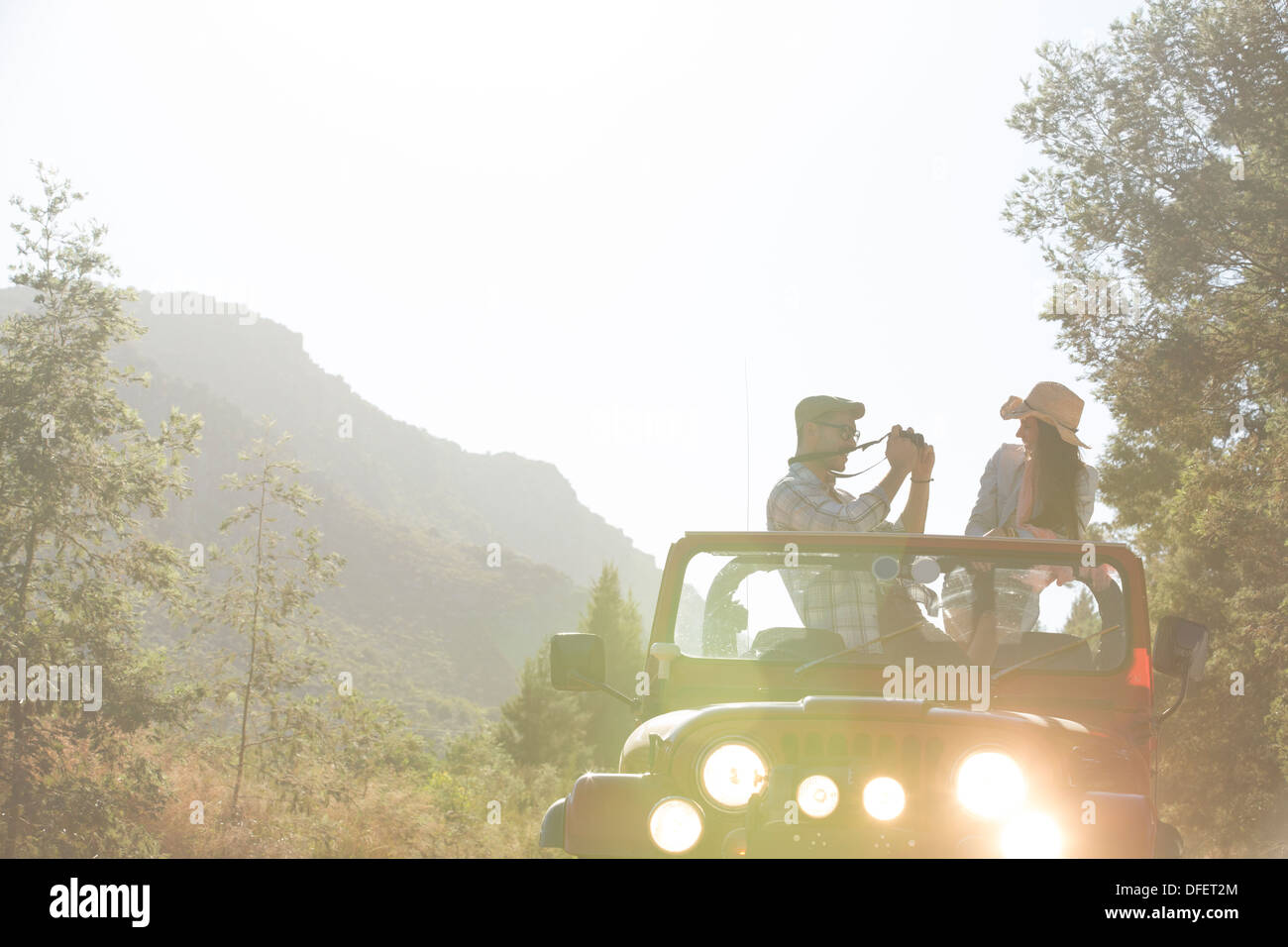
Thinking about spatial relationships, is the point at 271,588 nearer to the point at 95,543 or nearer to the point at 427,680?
the point at 95,543

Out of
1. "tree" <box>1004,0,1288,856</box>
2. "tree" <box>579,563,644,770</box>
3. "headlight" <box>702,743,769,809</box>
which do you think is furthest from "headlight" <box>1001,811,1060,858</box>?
"tree" <box>579,563,644,770</box>

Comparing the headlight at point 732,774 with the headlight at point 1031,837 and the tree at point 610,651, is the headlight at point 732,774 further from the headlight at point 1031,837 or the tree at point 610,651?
the tree at point 610,651

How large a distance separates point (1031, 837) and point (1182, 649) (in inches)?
63.7

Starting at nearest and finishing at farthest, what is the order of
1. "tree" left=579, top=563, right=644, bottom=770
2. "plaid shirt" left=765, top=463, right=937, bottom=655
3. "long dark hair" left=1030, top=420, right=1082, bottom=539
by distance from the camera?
"plaid shirt" left=765, top=463, right=937, bottom=655 < "long dark hair" left=1030, top=420, right=1082, bottom=539 < "tree" left=579, top=563, right=644, bottom=770

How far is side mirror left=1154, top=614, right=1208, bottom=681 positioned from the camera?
4.05 metres

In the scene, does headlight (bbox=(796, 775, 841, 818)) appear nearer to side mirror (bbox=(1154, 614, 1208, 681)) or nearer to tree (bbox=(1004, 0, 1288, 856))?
side mirror (bbox=(1154, 614, 1208, 681))

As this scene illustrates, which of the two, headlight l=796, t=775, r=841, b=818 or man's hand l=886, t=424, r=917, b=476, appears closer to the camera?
headlight l=796, t=775, r=841, b=818

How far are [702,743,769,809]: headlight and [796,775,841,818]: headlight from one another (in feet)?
0.50

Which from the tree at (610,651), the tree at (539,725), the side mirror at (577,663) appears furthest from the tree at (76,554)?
the tree at (610,651)

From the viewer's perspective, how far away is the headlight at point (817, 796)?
2883 millimetres

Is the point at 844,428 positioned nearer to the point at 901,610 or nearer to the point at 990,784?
the point at 901,610

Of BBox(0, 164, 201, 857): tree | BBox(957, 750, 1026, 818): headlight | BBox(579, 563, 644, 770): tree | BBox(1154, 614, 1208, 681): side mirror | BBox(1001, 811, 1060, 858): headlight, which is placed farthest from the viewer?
BBox(579, 563, 644, 770): tree

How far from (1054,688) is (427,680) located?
105496 mm

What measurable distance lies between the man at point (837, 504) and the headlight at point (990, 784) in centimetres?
138
